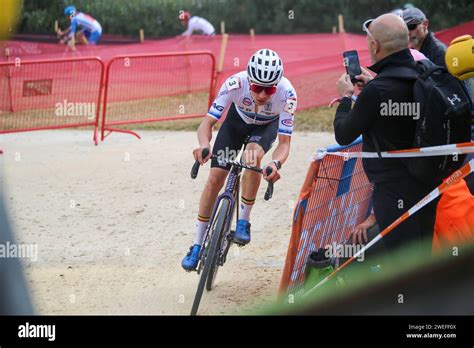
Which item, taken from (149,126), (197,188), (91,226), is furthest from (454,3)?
(91,226)

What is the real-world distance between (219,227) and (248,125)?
1.04 meters

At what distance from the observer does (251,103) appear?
220 inches

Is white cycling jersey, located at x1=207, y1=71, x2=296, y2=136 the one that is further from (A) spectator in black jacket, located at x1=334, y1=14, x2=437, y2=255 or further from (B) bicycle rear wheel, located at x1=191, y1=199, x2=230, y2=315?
A: (A) spectator in black jacket, located at x1=334, y1=14, x2=437, y2=255

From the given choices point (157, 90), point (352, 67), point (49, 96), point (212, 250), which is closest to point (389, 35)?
point (352, 67)

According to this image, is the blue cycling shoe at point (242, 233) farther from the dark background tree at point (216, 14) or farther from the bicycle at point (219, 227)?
the dark background tree at point (216, 14)

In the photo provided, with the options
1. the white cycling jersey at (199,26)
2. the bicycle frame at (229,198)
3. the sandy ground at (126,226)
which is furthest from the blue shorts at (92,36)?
the bicycle frame at (229,198)

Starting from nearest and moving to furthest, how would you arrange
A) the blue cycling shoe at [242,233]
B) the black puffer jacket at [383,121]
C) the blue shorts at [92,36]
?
the black puffer jacket at [383,121], the blue cycling shoe at [242,233], the blue shorts at [92,36]

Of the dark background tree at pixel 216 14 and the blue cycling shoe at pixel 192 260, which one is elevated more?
the dark background tree at pixel 216 14

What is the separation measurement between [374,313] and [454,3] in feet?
65.9

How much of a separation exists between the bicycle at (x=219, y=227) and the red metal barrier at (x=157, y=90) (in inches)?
260

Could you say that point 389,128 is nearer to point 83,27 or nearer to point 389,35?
point 389,35

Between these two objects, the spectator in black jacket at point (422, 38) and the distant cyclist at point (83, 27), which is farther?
the distant cyclist at point (83, 27)

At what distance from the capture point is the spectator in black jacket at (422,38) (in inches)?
244
